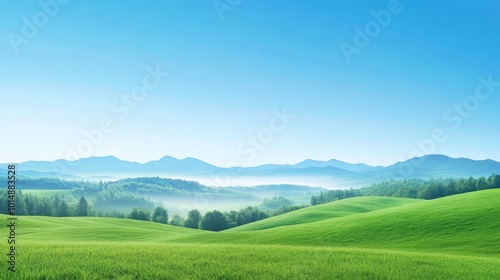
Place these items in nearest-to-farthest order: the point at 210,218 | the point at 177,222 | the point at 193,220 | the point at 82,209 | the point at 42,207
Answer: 1. the point at 210,218
2. the point at 193,220
3. the point at 42,207
4. the point at 177,222
5. the point at 82,209

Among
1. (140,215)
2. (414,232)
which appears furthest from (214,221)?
(414,232)

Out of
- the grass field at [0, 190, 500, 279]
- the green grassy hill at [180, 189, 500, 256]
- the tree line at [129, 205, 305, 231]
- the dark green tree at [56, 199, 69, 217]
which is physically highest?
the grass field at [0, 190, 500, 279]

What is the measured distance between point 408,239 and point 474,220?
8532mm

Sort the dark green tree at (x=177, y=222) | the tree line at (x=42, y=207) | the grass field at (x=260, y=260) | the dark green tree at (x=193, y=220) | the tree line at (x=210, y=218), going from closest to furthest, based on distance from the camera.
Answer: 1. the grass field at (x=260, y=260)
2. the tree line at (x=42, y=207)
3. the tree line at (x=210, y=218)
4. the dark green tree at (x=193, y=220)
5. the dark green tree at (x=177, y=222)

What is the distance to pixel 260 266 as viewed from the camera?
1347cm

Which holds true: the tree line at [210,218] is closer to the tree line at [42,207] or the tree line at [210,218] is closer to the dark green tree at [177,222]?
the dark green tree at [177,222]

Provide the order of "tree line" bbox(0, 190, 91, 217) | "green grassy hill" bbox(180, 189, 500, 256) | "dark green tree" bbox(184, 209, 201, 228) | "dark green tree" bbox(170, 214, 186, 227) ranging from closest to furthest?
1. "green grassy hill" bbox(180, 189, 500, 256)
2. "tree line" bbox(0, 190, 91, 217)
3. "dark green tree" bbox(184, 209, 201, 228)
4. "dark green tree" bbox(170, 214, 186, 227)

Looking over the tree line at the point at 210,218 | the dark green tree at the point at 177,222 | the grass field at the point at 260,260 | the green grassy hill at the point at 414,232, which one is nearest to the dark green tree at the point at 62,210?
the tree line at the point at 210,218

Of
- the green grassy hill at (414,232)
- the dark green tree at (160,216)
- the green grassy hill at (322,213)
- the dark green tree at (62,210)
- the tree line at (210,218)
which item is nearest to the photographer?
the green grassy hill at (414,232)

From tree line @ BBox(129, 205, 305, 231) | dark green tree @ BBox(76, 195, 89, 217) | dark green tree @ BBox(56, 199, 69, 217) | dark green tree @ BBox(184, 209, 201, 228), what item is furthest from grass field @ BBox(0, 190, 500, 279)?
dark green tree @ BBox(76, 195, 89, 217)

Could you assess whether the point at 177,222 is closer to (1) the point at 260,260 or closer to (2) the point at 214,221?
(2) the point at 214,221

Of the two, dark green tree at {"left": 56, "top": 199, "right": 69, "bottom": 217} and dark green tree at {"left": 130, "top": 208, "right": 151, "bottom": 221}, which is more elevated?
dark green tree at {"left": 56, "top": 199, "right": 69, "bottom": 217}

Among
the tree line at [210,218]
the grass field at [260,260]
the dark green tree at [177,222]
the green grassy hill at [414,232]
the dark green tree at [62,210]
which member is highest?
the grass field at [260,260]

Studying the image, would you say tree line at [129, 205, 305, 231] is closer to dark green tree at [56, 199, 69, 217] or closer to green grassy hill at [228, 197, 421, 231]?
green grassy hill at [228, 197, 421, 231]
